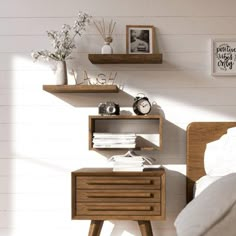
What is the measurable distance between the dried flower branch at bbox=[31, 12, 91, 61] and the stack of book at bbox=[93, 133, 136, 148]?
A: 61 centimetres

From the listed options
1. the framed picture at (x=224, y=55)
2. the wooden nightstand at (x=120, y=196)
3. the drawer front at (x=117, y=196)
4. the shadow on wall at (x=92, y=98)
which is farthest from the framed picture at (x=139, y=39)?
the drawer front at (x=117, y=196)

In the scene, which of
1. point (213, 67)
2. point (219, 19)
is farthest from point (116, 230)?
point (219, 19)

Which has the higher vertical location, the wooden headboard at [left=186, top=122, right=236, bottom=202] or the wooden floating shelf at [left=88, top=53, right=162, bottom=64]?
the wooden floating shelf at [left=88, top=53, right=162, bottom=64]

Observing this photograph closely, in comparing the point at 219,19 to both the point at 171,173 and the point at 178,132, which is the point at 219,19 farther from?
the point at 171,173

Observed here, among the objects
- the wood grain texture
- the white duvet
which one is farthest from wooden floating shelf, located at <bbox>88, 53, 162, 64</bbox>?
the white duvet

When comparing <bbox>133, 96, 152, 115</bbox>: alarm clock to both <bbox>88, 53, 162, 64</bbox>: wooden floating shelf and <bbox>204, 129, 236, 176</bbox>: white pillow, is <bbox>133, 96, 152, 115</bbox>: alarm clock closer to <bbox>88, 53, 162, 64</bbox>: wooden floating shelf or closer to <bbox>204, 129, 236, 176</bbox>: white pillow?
<bbox>88, 53, 162, 64</bbox>: wooden floating shelf

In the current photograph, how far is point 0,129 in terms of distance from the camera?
106 inches

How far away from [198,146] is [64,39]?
1184mm

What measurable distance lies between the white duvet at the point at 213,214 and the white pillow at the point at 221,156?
0.92 metres

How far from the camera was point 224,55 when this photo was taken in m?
2.67

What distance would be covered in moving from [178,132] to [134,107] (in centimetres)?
37

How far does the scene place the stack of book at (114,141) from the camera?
2490mm

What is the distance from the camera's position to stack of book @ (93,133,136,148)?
8.17 feet

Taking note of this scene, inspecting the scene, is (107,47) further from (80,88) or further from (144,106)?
(144,106)
